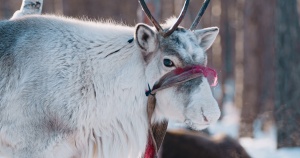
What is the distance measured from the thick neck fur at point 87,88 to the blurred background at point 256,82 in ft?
7.25

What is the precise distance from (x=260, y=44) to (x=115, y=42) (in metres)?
10.2

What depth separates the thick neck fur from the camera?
618 centimetres

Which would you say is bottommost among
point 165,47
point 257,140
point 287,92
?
point 257,140

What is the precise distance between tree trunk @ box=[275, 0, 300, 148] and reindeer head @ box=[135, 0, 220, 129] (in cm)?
474

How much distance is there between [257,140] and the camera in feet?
38.6

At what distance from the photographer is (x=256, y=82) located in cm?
1647

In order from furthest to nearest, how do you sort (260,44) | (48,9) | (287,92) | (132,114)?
1. (48,9)
2. (260,44)
3. (287,92)
4. (132,114)

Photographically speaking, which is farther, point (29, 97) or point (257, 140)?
point (257, 140)

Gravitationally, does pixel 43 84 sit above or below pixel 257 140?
above

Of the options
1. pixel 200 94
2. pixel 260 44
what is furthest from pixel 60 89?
pixel 260 44

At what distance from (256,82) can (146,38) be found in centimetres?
1057

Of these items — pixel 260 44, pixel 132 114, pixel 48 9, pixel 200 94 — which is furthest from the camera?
pixel 48 9

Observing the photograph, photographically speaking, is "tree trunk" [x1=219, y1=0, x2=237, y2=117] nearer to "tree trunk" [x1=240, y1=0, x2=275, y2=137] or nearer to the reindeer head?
"tree trunk" [x1=240, y1=0, x2=275, y2=137]

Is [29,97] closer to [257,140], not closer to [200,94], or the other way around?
[200,94]
